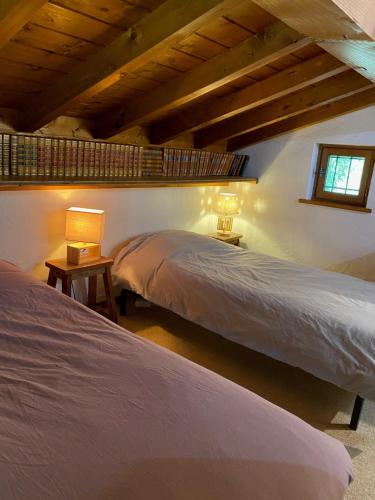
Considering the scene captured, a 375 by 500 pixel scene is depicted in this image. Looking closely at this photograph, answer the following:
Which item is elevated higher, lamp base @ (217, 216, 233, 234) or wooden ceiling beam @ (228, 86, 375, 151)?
wooden ceiling beam @ (228, 86, 375, 151)

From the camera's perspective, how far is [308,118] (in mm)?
3430

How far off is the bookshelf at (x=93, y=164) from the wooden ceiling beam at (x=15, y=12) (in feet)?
2.99

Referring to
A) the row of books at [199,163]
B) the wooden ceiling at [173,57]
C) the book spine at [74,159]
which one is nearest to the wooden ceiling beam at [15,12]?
the wooden ceiling at [173,57]

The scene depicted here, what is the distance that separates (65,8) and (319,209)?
2798 millimetres

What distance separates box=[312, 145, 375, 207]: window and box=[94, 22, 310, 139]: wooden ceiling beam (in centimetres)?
173

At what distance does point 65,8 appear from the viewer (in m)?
1.57

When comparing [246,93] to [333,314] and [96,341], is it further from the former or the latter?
[96,341]

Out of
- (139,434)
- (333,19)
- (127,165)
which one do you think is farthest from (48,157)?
(139,434)

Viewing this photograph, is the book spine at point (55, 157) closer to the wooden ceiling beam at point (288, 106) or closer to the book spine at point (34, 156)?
the book spine at point (34, 156)

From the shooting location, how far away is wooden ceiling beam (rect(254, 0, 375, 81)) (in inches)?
46.8

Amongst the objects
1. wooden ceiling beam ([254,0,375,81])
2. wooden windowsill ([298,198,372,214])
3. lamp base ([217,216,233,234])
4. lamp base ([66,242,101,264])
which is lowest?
lamp base ([66,242,101,264])

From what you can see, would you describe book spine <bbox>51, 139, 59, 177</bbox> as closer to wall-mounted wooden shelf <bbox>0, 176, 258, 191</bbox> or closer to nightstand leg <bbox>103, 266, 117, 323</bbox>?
wall-mounted wooden shelf <bbox>0, 176, 258, 191</bbox>

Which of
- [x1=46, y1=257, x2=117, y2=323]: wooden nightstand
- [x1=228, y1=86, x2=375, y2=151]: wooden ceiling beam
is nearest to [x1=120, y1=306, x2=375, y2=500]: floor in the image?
[x1=46, y1=257, x2=117, y2=323]: wooden nightstand

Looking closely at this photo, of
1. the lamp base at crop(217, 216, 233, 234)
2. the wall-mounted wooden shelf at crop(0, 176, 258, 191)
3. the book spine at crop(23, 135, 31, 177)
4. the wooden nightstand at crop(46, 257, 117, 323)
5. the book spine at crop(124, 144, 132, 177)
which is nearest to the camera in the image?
the wall-mounted wooden shelf at crop(0, 176, 258, 191)
